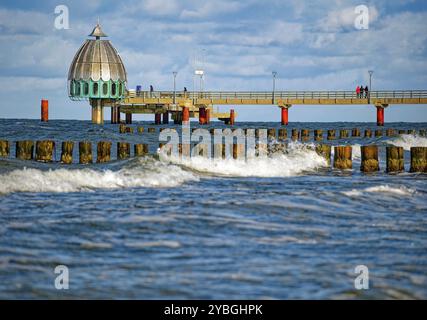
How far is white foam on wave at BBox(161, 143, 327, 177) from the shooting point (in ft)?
89.8

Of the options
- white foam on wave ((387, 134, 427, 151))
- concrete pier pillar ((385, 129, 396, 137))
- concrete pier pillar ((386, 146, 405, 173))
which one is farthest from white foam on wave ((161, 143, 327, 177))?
concrete pier pillar ((385, 129, 396, 137))

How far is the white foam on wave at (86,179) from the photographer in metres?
19.4

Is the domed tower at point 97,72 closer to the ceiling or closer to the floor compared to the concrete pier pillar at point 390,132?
closer to the ceiling

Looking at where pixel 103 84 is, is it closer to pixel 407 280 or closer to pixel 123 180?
pixel 123 180

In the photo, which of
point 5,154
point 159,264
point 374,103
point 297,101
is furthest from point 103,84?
point 159,264

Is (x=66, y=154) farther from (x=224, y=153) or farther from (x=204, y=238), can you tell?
(x=204, y=238)

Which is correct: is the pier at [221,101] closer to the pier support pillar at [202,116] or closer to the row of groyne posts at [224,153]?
the pier support pillar at [202,116]

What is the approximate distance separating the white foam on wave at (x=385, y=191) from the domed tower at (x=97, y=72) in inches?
3880

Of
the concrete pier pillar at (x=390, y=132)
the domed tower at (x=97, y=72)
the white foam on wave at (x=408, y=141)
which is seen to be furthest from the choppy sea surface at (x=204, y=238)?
the domed tower at (x=97, y=72)

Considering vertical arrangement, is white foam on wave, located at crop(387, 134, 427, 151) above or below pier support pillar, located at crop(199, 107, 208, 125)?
below

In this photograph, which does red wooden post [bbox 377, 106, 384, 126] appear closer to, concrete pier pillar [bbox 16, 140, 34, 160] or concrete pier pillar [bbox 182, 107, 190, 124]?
concrete pier pillar [bbox 182, 107, 190, 124]

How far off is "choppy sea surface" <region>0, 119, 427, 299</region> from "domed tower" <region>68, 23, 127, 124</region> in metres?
96.3

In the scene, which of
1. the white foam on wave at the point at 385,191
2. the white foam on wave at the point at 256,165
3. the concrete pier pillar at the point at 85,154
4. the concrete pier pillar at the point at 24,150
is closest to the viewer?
the white foam on wave at the point at 385,191
